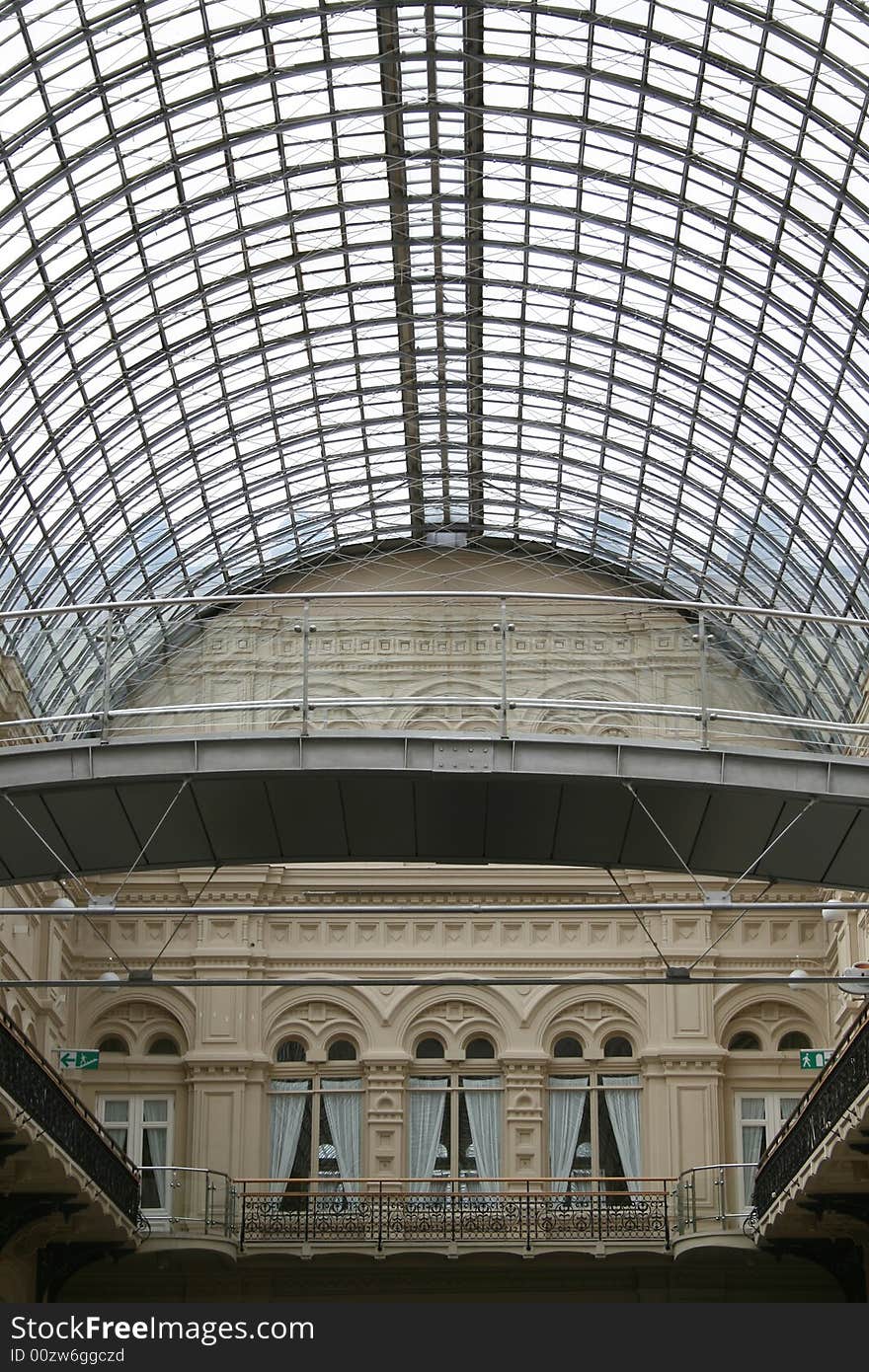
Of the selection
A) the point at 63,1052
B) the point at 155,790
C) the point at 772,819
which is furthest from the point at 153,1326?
→ the point at 63,1052

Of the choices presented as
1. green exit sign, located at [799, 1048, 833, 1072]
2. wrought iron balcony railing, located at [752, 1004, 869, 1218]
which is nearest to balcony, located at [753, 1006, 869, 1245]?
wrought iron balcony railing, located at [752, 1004, 869, 1218]

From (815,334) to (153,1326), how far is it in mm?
31308

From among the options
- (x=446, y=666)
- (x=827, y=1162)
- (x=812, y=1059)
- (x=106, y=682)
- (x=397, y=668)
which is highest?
(x=397, y=668)

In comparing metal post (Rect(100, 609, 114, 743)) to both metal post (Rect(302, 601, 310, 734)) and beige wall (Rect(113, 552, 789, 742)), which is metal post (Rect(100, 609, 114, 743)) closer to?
beige wall (Rect(113, 552, 789, 742))

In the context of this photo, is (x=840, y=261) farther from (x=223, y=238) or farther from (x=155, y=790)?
(x=155, y=790)

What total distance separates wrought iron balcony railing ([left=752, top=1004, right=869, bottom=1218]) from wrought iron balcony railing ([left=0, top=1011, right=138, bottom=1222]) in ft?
49.7

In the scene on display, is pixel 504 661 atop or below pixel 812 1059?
atop

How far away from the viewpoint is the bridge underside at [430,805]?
28.7m

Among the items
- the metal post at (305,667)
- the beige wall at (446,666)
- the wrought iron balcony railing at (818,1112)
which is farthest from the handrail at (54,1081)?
the wrought iron balcony railing at (818,1112)

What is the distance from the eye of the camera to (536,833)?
30.2m

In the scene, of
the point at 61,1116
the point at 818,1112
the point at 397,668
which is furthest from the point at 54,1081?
the point at 818,1112

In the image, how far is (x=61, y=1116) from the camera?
41.8 meters

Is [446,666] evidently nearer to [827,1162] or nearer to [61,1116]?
[61,1116]

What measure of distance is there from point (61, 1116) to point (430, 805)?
16.1 metres
